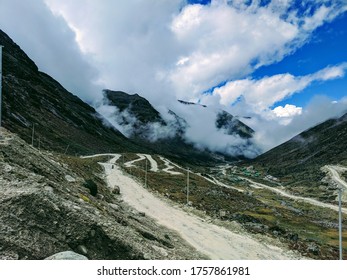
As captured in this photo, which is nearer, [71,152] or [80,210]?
[80,210]

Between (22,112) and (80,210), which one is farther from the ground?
(22,112)

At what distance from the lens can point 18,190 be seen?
18656 millimetres

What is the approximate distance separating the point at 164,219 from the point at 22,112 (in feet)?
563

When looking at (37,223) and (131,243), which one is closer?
(37,223)

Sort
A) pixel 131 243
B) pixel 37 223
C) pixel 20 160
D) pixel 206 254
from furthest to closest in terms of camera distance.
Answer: pixel 206 254 < pixel 20 160 < pixel 131 243 < pixel 37 223
